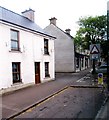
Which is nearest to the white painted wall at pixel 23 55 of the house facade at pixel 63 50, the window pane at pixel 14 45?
the window pane at pixel 14 45

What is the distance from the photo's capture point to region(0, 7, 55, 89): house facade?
14.2 metres

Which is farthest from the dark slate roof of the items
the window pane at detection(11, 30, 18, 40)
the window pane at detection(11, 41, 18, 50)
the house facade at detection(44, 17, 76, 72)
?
the house facade at detection(44, 17, 76, 72)

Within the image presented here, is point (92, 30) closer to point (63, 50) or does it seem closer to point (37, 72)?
point (63, 50)

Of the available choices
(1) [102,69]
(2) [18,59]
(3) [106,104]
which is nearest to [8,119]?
(3) [106,104]

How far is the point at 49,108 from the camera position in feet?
30.9

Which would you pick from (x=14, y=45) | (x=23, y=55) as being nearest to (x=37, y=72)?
(x=23, y=55)

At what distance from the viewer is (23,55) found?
16391 mm

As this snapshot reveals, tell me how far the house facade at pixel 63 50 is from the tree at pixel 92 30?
8.44 feet

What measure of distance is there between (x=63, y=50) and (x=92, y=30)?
20.6 ft

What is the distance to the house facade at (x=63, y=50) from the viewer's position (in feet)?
107

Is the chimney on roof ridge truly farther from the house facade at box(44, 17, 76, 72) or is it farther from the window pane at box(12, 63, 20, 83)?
the house facade at box(44, 17, 76, 72)

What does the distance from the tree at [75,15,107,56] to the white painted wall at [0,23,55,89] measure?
9288mm

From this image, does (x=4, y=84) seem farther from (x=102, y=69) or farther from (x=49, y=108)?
(x=102, y=69)

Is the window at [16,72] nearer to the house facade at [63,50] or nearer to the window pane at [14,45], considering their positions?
the window pane at [14,45]
